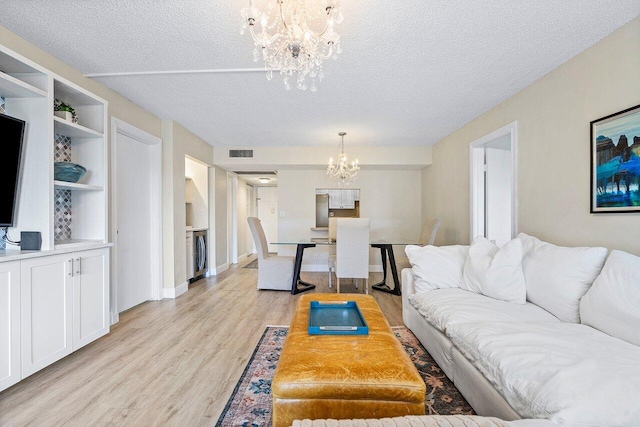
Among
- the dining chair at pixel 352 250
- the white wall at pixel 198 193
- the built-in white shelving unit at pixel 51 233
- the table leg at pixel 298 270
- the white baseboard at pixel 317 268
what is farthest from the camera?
the white baseboard at pixel 317 268

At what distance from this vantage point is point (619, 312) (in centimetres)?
151

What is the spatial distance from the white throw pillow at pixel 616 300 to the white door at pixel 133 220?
158 inches

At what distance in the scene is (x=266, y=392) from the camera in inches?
70.7

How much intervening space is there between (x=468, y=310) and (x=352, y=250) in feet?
6.83

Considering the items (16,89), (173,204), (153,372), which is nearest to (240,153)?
(173,204)

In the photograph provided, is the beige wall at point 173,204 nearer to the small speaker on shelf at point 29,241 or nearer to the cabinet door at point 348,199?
the small speaker on shelf at point 29,241

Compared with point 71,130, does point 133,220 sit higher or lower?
lower

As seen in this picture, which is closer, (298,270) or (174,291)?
(174,291)

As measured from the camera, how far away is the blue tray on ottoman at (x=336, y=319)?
1622 millimetres

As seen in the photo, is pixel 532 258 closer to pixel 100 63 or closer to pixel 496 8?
pixel 496 8

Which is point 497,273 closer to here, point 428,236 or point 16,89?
point 428,236

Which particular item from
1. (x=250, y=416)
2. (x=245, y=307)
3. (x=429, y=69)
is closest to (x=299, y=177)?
(x=245, y=307)

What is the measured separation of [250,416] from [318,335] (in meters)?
0.57

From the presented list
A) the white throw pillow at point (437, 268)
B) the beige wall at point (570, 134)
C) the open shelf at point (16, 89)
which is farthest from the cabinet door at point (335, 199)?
the open shelf at point (16, 89)
